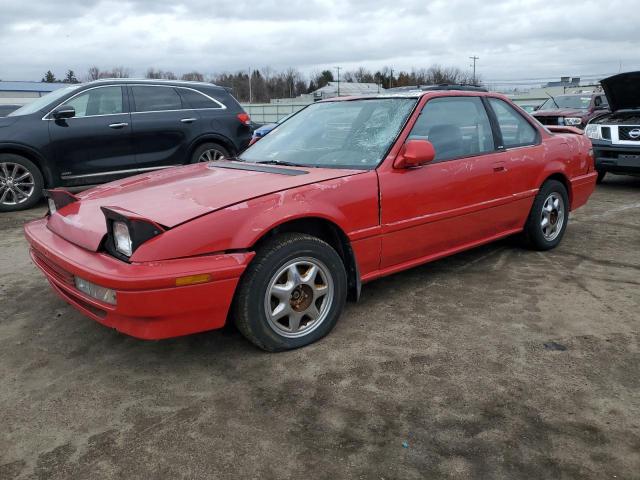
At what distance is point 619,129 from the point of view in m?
8.44

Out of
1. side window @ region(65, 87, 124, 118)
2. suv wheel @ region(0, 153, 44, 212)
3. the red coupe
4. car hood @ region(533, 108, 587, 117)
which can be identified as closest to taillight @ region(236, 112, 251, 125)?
side window @ region(65, 87, 124, 118)

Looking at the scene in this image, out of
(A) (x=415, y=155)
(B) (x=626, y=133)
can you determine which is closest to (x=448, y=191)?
(A) (x=415, y=155)

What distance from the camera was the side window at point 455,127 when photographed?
381 centimetres

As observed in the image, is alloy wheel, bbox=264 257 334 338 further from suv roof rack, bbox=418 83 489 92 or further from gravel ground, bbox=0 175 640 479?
suv roof rack, bbox=418 83 489 92

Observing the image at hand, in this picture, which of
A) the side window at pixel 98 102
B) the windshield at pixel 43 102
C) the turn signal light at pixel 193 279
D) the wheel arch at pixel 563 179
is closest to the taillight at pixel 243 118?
the side window at pixel 98 102

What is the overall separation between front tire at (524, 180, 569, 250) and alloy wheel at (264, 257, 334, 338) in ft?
A: 7.98

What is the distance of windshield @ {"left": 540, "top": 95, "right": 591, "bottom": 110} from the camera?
1400cm

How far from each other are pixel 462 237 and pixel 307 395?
198 centimetres

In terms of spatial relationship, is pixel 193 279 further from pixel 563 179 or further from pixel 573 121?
pixel 573 121

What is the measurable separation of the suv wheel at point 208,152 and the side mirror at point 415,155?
192 inches

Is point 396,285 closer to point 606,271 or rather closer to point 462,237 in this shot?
point 462,237

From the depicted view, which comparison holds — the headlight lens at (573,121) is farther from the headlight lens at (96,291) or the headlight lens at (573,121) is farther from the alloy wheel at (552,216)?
the headlight lens at (96,291)

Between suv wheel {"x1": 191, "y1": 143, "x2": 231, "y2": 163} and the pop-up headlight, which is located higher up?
suv wheel {"x1": 191, "y1": 143, "x2": 231, "y2": 163}

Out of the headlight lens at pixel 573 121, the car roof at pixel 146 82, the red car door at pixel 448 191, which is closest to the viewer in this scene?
the red car door at pixel 448 191
